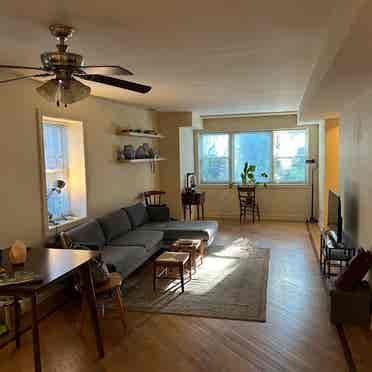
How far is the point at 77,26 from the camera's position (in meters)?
2.45

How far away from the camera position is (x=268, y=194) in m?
8.77

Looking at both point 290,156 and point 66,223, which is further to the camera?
point 290,156

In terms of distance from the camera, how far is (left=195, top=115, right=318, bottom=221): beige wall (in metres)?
8.47

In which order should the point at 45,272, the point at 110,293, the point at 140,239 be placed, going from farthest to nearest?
the point at 140,239 < the point at 110,293 < the point at 45,272

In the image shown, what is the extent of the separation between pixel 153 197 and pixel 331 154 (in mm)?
3550

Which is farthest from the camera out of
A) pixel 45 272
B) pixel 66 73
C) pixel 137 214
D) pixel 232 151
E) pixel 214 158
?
pixel 214 158

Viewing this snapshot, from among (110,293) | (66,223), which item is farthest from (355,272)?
(66,223)

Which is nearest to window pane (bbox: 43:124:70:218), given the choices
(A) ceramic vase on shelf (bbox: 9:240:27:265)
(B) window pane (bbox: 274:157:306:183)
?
(A) ceramic vase on shelf (bbox: 9:240:27:265)

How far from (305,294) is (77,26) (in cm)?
352

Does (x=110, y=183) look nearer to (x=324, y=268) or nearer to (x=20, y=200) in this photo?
(x=20, y=200)

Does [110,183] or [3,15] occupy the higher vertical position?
[3,15]

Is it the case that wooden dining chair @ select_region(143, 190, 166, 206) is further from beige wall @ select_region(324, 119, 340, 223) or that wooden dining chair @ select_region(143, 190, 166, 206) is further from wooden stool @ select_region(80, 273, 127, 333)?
wooden stool @ select_region(80, 273, 127, 333)

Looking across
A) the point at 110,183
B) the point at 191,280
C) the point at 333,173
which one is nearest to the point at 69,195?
the point at 110,183

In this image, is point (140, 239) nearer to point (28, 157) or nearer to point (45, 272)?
point (28, 157)
